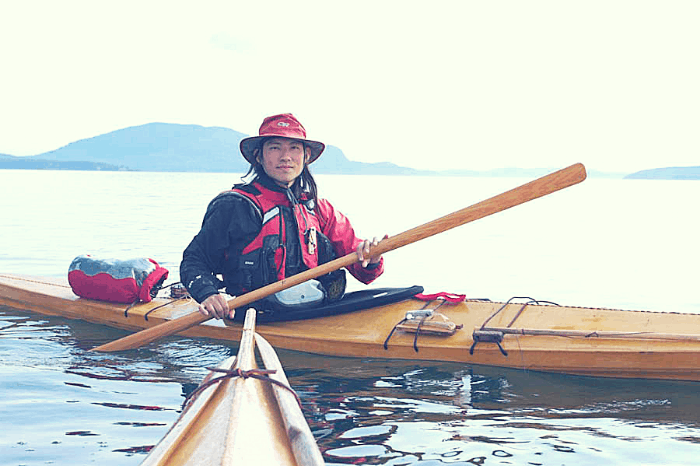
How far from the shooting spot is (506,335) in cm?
503

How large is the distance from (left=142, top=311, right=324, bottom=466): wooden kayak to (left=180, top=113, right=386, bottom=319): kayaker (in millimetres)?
2167

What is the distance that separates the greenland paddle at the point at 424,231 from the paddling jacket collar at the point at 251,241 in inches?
9.8

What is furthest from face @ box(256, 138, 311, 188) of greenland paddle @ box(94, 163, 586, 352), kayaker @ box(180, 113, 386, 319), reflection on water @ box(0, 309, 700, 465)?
reflection on water @ box(0, 309, 700, 465)

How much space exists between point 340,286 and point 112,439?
242cm

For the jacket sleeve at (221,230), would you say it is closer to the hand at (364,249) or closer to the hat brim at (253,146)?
the hat brim at (253,146)

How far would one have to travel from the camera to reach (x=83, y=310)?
6.61 meters

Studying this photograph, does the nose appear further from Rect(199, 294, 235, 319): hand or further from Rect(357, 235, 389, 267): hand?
Rect(199, 294, 235, 319): hand

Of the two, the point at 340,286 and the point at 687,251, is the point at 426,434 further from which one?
the point at 687,251

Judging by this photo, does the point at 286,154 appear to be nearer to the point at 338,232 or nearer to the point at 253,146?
the point at 253,146

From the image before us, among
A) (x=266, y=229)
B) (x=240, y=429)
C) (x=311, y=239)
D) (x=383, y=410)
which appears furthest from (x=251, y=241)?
(x=240, y=429)

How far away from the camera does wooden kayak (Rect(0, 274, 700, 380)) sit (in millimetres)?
4590

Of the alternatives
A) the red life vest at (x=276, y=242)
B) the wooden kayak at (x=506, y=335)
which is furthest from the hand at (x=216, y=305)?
the wooden kayak at (x=506, y=335)

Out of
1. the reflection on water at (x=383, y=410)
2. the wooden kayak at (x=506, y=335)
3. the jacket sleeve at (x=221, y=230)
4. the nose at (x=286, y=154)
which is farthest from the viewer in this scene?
the nose at (x=286, y=154)

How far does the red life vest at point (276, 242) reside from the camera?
541 cm
